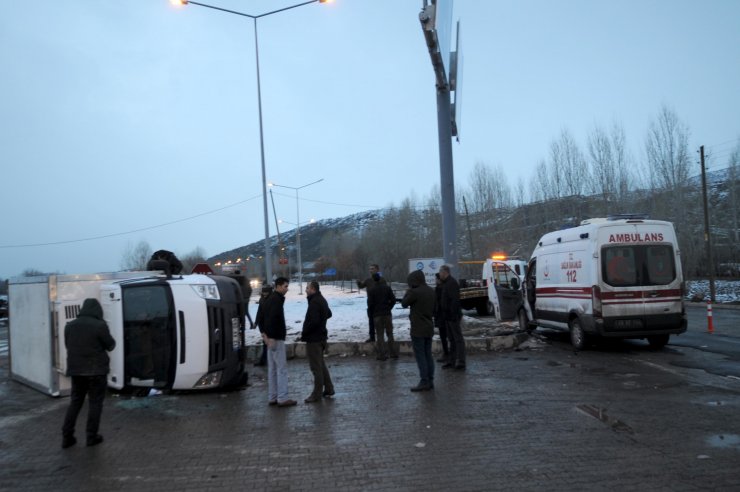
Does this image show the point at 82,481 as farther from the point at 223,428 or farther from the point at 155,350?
the point at 155,350

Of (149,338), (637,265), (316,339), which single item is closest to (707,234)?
(637,265)

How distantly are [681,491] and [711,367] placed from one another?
6.42 meters

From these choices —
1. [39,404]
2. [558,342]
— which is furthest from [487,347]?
[39,404]

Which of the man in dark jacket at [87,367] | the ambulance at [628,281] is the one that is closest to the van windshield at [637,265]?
the ambulance at [628,281]

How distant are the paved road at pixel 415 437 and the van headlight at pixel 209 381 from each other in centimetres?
29

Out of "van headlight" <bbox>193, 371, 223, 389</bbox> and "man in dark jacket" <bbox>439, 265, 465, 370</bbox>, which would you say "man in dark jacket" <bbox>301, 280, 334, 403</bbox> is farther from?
"man in dark jacket" <bbox>439, 265, 465, 370</bbox>

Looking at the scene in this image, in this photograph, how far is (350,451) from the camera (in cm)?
556

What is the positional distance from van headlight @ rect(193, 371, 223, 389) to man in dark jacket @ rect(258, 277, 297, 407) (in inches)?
42.3

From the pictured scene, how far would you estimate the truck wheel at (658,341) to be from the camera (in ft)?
38.7

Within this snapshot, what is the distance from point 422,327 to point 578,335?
206 inches

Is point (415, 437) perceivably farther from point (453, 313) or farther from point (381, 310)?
point (381, 310)

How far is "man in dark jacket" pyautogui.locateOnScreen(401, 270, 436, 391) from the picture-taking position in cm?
825

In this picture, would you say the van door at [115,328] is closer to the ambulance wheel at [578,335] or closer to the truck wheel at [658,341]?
the ambulance wheel at [578,335]

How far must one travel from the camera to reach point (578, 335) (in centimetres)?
1184
